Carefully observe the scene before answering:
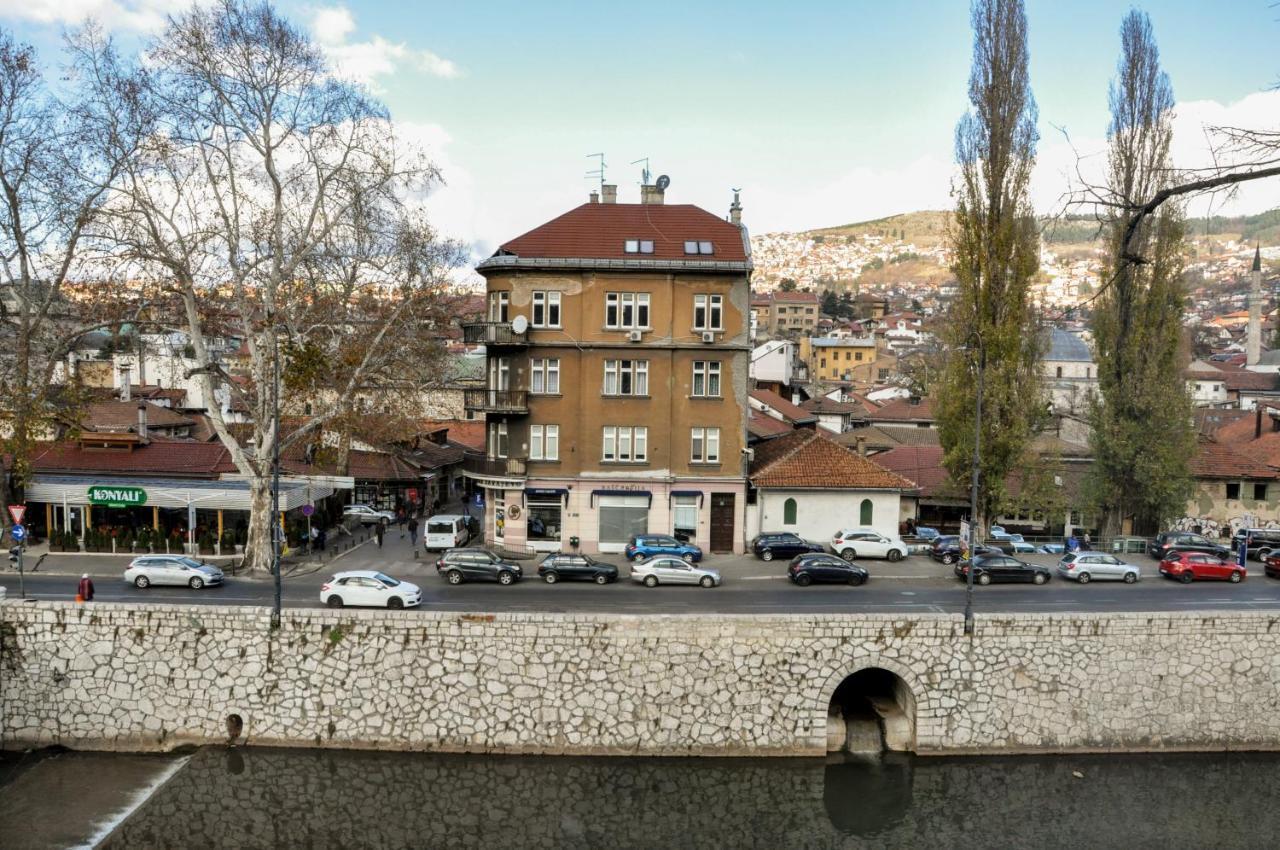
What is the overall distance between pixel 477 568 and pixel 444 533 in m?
6.89

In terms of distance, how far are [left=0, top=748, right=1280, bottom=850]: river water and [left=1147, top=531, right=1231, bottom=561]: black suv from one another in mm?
14937

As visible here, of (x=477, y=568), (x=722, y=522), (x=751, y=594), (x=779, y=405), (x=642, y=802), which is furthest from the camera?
(x=779, y=405)

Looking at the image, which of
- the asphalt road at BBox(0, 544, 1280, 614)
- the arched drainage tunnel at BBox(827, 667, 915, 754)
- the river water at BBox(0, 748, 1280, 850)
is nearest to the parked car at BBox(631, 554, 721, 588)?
the asphalt road at BBox(0, 544, 1280, 614)

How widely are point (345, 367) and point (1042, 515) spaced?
3523cm

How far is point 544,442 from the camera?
3994 centimetres

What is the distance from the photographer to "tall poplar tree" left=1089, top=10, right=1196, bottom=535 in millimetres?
41438

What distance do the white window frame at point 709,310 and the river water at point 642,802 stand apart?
2050cm

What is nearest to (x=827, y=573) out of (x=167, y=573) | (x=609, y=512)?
(x=609, y=512)

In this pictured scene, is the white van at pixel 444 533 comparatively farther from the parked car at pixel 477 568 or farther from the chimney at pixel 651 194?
the chimney at pixel 651 194

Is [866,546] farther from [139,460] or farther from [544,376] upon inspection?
[139,460]

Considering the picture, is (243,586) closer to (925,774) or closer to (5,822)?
(5,822)

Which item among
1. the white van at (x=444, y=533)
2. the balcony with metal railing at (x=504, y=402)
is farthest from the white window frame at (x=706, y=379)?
the white van at (x=444, y=533)

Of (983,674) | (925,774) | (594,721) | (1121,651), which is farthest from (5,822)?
(1121,651)

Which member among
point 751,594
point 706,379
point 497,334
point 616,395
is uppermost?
point 497,334
